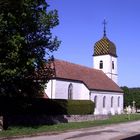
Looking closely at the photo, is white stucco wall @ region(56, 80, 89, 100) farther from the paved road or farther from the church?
the paved road

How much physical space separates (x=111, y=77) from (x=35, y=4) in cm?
4856

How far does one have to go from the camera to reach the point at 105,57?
7125cm

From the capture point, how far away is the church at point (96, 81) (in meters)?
49.6

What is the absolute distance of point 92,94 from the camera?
185 ft

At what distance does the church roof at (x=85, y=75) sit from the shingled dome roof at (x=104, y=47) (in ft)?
15.2

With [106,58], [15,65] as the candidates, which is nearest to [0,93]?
[15,65]

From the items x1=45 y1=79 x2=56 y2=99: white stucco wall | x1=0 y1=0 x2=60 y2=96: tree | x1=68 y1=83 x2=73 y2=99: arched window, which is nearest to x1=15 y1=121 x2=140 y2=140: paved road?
x1=0 y1=0 x2=60 y2=96: tree

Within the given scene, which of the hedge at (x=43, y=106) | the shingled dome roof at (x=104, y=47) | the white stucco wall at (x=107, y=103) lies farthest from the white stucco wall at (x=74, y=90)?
the shingled dome roof at (x=104, y=47)

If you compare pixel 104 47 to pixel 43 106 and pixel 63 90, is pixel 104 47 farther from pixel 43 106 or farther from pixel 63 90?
pixel 43 106

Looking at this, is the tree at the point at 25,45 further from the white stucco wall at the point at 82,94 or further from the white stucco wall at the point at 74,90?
the white stucco wall at the point at 74,90

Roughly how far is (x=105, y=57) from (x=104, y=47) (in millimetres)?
2036

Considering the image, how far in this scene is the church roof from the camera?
50.9 meters

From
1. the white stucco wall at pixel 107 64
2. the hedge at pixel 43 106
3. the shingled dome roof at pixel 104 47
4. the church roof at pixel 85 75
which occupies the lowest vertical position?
the hedge at pixel 43 106

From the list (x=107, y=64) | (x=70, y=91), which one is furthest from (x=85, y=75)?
(x=107, y=64)
